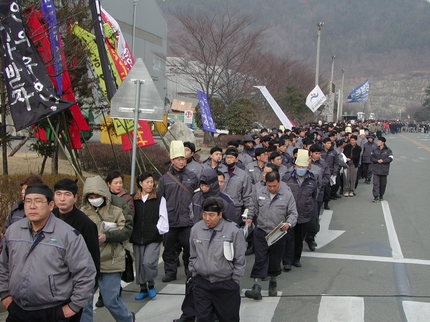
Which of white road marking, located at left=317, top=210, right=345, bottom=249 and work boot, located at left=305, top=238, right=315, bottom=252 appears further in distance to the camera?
white road marking, located at left=317, top=210, right=345, bottom=249

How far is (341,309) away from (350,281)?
1.19 m

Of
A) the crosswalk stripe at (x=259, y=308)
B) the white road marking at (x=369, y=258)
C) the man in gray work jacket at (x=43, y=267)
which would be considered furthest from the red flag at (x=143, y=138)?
the man in gray work jacket at (x=43, y=267)

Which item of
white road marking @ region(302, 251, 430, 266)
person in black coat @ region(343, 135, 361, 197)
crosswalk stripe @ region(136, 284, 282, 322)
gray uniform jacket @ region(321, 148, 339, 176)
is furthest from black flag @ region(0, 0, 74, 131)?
person in black coat @ region(343, 135, 361, 197)

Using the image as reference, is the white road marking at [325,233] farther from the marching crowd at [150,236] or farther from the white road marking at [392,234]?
the white road marking at [392,234]

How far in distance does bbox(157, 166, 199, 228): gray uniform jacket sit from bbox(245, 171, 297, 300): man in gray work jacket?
2.89ft

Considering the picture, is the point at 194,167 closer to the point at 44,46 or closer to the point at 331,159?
the point at 44,46

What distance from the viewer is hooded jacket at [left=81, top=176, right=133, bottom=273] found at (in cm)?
513

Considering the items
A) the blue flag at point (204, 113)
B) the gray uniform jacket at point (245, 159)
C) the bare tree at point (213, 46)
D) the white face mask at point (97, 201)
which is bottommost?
the gray uniform jacket at point (245, 159)

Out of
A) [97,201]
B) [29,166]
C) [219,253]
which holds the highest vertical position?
[97,201]

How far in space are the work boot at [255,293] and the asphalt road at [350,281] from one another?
0.20 feet

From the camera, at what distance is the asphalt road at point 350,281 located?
6223 millimetres

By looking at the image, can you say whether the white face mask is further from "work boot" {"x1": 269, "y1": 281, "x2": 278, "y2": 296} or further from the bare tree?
the bare tree

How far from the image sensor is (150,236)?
6.32m

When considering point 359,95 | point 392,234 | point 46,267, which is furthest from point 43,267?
point 359,95
